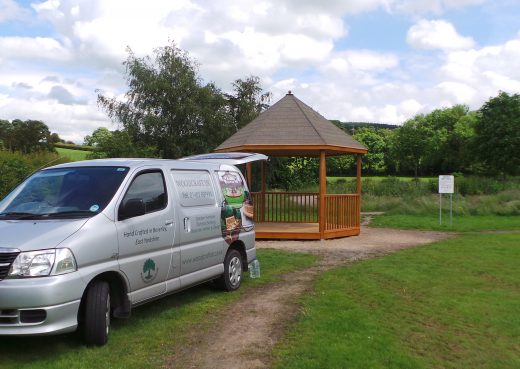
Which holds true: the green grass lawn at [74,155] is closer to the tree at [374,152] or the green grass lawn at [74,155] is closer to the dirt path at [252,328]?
the dirt path at [252,328]

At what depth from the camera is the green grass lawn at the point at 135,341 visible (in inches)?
200

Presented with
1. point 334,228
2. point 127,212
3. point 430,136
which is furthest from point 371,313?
point 430,136

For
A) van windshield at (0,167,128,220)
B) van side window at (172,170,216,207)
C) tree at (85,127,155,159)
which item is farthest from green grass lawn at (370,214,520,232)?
van windshield at (0,167,128,220)

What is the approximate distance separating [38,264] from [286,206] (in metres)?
15.4

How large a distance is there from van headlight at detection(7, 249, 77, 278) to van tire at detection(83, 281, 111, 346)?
0.50 m

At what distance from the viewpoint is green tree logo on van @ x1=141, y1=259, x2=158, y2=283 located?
611 centimetres

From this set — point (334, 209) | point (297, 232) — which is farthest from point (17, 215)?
point (334, 209)

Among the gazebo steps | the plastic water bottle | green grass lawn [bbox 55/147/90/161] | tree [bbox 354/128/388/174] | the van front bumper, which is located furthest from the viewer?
tree [bbox 354/128/388/174]

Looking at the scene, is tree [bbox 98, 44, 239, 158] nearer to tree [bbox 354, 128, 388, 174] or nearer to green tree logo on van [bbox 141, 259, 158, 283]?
green tree logo on van [bbox 141, 259, 158, 283]

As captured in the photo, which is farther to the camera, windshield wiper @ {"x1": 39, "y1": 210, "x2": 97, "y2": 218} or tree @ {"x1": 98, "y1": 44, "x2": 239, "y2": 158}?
tree @ {"x1": 98, "y1": 44, "x2": 239, "y2": 158}

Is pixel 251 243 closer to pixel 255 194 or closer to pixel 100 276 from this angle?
pixel 100 276

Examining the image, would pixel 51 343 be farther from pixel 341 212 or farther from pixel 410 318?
pixel 341 212

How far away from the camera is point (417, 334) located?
6.13 metres

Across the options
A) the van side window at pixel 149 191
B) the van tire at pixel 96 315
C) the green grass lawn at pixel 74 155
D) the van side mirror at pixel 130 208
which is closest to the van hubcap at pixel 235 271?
the van side window at pixel 149 191
